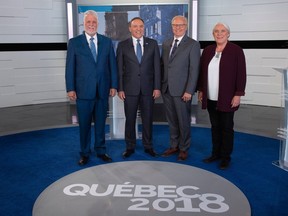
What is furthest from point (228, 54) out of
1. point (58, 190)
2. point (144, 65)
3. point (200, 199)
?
point (58, 190)

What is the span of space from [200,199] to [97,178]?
98cm

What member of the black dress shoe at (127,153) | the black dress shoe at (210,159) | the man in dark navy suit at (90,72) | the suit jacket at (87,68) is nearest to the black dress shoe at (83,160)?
the man in dark navy suit at (90,72)

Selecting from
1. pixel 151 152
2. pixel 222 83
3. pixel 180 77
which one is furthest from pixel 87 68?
pixel 222 83

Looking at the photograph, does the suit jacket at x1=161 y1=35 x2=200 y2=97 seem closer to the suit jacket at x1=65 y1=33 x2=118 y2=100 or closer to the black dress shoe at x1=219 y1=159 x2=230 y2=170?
the suit jacket at x1=65 y1=33 x2=118 y2=100

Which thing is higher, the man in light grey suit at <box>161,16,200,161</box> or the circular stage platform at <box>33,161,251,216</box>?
the man in light grey suit at <box>161,16,200,161</box>

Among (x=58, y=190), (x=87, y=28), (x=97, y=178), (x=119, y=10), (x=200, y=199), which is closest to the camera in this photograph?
(x=200, y=199)

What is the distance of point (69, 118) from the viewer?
18.4 ft

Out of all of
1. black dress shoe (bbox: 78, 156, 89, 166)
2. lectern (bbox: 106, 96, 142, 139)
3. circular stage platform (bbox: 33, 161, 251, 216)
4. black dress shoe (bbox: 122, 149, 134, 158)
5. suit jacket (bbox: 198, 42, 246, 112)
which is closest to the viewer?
circular stage platform (bbox: 33, 161, 251, 216)

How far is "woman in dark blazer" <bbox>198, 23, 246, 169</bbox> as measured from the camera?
10.5ft

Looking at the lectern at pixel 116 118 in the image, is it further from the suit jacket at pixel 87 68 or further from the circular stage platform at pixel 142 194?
the circular stage platform at pixel 142 194

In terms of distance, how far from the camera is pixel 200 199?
102 inches

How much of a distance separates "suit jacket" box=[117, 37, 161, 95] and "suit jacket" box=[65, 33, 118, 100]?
0.13m

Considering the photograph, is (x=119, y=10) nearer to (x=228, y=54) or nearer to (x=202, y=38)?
(x=202, y=38)

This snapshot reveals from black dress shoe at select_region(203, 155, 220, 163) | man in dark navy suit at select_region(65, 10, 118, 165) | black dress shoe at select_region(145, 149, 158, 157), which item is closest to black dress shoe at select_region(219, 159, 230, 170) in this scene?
black dress shoe at select_region(203, 155, 220, 163)
